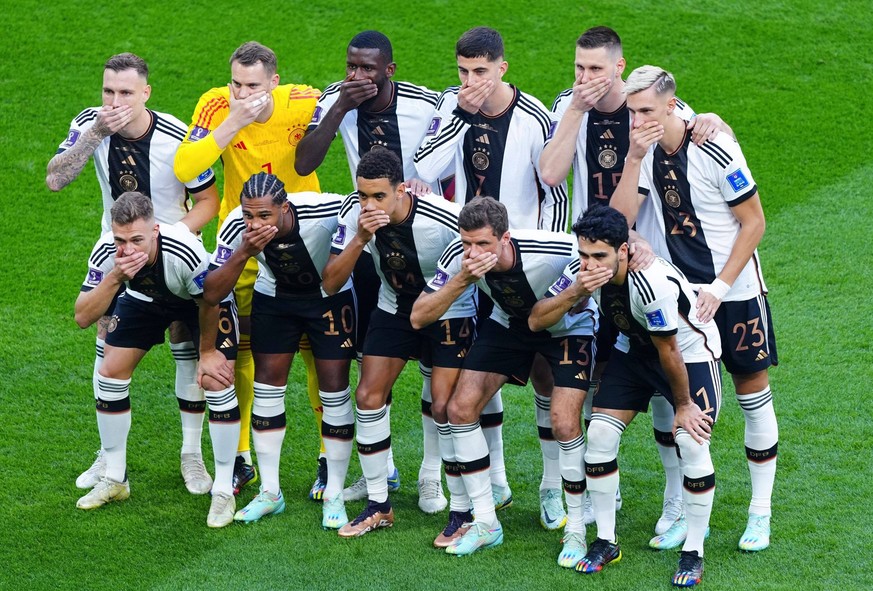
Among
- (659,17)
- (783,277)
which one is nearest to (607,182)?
(783,277)

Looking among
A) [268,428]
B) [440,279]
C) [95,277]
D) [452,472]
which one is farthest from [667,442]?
[95,277]

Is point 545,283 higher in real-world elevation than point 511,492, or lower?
→ higher

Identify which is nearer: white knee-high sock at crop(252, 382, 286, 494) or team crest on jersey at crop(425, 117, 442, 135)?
team crest on jersey at crop(425, 117, 442, 135)

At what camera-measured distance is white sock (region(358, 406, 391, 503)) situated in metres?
6.98

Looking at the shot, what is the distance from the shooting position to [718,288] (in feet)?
21.2

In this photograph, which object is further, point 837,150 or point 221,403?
point 837,150

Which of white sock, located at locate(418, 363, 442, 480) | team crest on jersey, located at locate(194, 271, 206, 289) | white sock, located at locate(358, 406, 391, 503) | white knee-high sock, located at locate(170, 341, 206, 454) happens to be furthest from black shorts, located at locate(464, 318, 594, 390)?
white knee-high sock, located at locate(170, 341, 206, 454)

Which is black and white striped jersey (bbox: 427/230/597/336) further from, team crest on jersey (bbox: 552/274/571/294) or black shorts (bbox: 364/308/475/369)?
black shorts (bbox: 364/308/475/369)

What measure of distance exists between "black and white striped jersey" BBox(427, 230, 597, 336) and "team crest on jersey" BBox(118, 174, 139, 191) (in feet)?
6.67

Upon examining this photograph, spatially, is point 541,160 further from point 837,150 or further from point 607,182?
point 837,150

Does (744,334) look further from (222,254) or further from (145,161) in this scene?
(145,161)

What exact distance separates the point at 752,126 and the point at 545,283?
6279mm

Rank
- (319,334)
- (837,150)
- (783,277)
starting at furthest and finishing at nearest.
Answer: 1. (837,150)
2. (783,277)
3. (319,334)

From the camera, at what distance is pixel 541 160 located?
684cm
